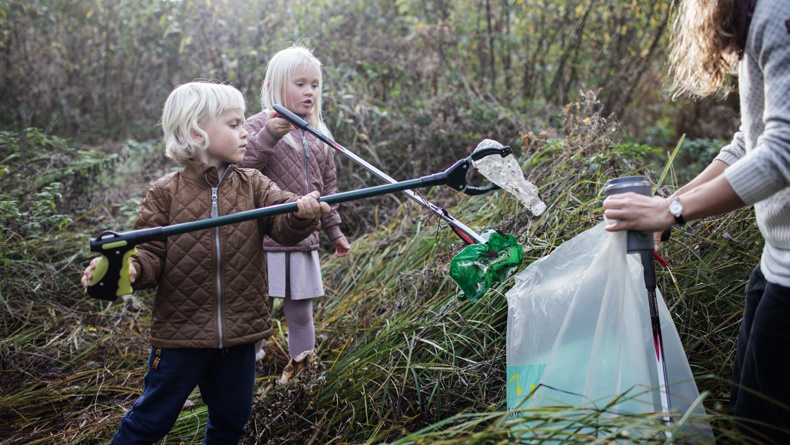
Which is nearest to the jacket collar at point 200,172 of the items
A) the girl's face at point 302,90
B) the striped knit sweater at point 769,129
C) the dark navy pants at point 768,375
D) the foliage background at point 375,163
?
the girl's face at point 302,90

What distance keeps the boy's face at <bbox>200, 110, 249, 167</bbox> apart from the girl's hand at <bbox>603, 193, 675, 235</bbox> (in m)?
1.38

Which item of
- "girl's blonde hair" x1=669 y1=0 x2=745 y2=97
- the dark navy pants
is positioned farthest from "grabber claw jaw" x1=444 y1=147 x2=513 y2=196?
the dark navy pants

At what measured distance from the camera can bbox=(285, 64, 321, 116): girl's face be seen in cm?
295

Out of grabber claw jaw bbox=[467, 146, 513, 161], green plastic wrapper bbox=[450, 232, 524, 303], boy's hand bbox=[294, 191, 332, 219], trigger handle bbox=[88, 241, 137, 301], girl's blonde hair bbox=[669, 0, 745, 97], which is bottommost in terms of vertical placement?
green plastic wrapper bbox=[450, 232, 524, 303]

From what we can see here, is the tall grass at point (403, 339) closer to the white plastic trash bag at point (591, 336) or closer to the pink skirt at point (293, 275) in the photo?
the white plastic trash bag at point (591, 336)

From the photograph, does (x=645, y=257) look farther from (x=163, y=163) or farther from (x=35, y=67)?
(x=35, y=67)

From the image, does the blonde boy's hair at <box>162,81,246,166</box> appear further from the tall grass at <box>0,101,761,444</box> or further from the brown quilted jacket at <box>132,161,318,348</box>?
the tall grass at <box>0,101,761,444</box>

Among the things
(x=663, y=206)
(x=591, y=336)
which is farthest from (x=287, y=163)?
(x=663, y=206)

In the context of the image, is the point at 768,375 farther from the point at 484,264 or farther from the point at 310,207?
the point at 310,207

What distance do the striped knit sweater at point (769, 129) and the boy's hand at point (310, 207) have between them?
1203 millimetres

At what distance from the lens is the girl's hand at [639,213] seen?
1524mm

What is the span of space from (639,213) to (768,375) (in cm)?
52

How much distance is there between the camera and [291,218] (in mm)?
2078

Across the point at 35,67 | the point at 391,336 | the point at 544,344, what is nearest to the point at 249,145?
the point at 391,336
